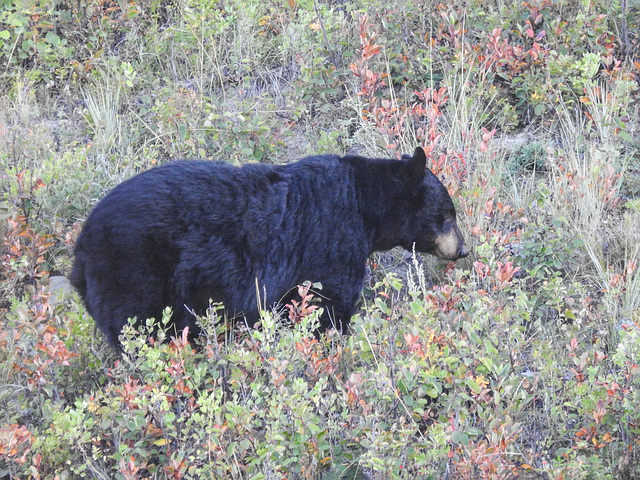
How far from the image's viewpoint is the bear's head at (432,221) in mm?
4820

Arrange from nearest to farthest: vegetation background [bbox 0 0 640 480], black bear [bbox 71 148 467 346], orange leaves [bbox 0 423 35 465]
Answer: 1. orange leaves [bbox 0 423 35 465]
2. vegetation background [bbox 0 0 640 480]
3. black bear [bbox 71 148 467 346]

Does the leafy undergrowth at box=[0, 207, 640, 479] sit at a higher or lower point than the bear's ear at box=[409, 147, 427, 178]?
lower

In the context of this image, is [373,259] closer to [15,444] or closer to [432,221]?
[432,221]

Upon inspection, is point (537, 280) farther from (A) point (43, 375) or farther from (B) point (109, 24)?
(B) point (109, 24)

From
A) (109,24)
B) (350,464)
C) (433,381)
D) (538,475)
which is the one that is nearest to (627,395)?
(538,475)

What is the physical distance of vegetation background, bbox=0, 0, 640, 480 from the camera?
3.18m

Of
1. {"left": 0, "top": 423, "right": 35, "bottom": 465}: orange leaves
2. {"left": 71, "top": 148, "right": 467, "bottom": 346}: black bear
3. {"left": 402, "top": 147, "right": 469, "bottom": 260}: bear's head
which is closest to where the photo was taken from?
{"left": 0, "top": 423, "right": 35, "bottom": 465}: orange leaves

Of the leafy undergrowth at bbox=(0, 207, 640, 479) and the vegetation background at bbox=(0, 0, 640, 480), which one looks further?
the vegetation background at bbox=(0, 0, 640, 480)

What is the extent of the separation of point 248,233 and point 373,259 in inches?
58.0

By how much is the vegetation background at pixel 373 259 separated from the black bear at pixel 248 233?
0.87 feet

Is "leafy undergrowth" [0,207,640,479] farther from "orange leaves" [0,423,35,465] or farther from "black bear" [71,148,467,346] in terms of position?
"black bear" [71,148,467,346]

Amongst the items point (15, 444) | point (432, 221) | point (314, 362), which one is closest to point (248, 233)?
point (314, 362)

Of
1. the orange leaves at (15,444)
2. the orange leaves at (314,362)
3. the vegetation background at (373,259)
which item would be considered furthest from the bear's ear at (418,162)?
the orange leaves at (15,444)

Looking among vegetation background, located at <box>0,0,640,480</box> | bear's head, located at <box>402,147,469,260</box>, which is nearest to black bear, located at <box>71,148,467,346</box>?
bear's head, located at <box>402,147,469,260</box>
